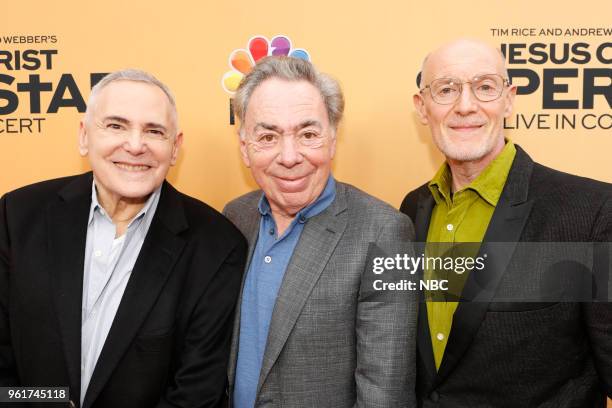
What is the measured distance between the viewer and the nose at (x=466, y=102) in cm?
169

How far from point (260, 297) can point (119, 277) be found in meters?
0.43

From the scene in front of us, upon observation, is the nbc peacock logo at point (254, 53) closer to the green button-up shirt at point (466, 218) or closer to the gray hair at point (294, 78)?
the gray hair at point (294, 78)

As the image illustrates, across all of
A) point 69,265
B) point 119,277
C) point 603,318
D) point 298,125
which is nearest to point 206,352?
point 119,277

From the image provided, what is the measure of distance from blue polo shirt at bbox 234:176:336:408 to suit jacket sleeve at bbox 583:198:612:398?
30.2 inches

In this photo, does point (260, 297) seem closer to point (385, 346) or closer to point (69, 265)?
point (385, 346)

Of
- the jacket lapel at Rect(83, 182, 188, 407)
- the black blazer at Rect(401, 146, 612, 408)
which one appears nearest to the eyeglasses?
the black blazer at Rect(401, 146, 612, 408)

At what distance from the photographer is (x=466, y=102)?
5.56 ft

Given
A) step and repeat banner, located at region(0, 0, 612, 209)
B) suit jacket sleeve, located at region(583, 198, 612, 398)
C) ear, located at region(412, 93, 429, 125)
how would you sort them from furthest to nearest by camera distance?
step and repeat banner, located at region(0, 0, 612, 209) < ear, located at region(412, 93, 429, 125) < suit jacket sleeve, located at region(583, 198, 612, 398)

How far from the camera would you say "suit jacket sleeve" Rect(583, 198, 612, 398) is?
148cm

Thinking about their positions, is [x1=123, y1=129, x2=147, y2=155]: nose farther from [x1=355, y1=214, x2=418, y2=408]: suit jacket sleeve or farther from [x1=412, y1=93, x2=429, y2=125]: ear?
[x1=412, y1=93, x2=429, y2=125]: ear

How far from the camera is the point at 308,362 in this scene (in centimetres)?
154

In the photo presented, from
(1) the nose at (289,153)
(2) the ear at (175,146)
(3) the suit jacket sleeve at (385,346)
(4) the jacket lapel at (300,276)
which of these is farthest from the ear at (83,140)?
(3) the suit jacket sleeve at (385,346)

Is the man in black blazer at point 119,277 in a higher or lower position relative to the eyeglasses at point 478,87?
lower

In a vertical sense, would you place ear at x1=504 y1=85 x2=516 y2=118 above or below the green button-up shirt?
above
